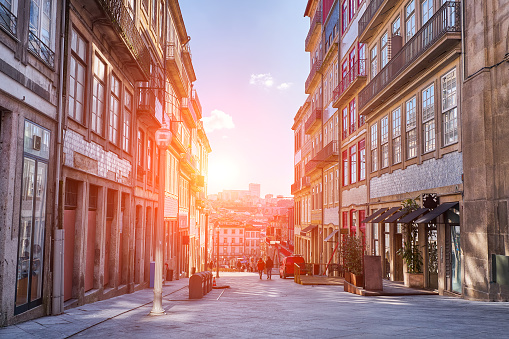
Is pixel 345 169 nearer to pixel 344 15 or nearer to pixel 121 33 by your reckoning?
pixel 344 15

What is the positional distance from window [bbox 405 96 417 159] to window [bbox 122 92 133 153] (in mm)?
11180

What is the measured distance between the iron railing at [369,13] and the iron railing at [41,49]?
15776 millimetres

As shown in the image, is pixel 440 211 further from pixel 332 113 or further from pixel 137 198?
pixel 332 113

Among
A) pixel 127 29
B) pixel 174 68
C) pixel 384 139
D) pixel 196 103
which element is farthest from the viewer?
pixel 196 103

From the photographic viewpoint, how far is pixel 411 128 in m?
19.6

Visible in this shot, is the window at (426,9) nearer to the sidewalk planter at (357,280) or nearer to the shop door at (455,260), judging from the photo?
the shop door at (455,260)

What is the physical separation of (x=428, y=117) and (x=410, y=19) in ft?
15.4

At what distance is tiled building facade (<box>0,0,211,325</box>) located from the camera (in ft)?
31.7

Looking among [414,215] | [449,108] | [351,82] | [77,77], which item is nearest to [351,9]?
[351,82]

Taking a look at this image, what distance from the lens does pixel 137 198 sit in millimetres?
21219

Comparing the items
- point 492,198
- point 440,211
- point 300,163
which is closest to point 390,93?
point 440,211

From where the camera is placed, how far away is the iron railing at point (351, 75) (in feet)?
89.4

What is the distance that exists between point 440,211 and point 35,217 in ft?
37.4

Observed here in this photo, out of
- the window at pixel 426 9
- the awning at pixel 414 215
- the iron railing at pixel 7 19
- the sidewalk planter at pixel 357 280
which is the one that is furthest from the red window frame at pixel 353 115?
the iron railing at pixel 7 19
